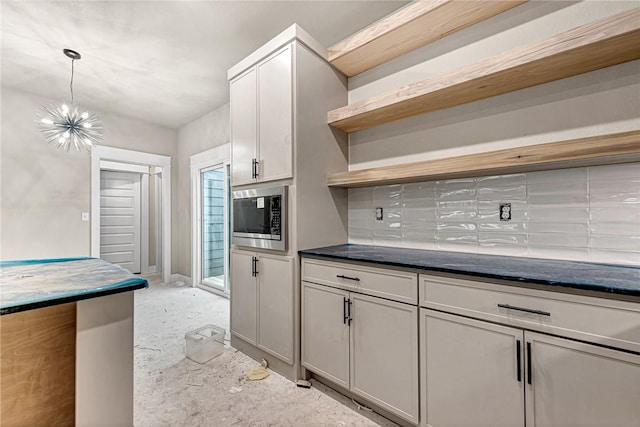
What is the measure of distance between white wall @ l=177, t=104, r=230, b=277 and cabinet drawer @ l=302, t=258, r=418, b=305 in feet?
9.49

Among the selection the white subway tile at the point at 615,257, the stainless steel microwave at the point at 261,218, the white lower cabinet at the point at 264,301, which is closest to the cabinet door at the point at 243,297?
the white lower cabinet at the point at 264,301

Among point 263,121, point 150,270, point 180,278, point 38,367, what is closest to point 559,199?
point 263,121

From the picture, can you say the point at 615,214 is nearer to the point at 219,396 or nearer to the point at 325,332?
the point at 325,332

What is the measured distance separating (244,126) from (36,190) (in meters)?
3.23

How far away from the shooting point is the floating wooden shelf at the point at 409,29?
1.67m

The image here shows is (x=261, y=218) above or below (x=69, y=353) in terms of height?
above

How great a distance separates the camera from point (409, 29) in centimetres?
184

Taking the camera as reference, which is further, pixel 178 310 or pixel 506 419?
pixel 178 310

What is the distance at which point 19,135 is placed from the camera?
3.39 m

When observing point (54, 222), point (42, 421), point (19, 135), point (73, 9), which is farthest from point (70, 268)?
point (19, 135)

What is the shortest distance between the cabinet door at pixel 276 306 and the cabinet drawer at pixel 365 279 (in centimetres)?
18

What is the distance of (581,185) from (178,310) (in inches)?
157

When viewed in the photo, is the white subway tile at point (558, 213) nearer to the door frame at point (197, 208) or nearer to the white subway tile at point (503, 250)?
the white subway tile at point (503, 250)

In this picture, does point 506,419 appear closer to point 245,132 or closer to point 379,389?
point 379,389
